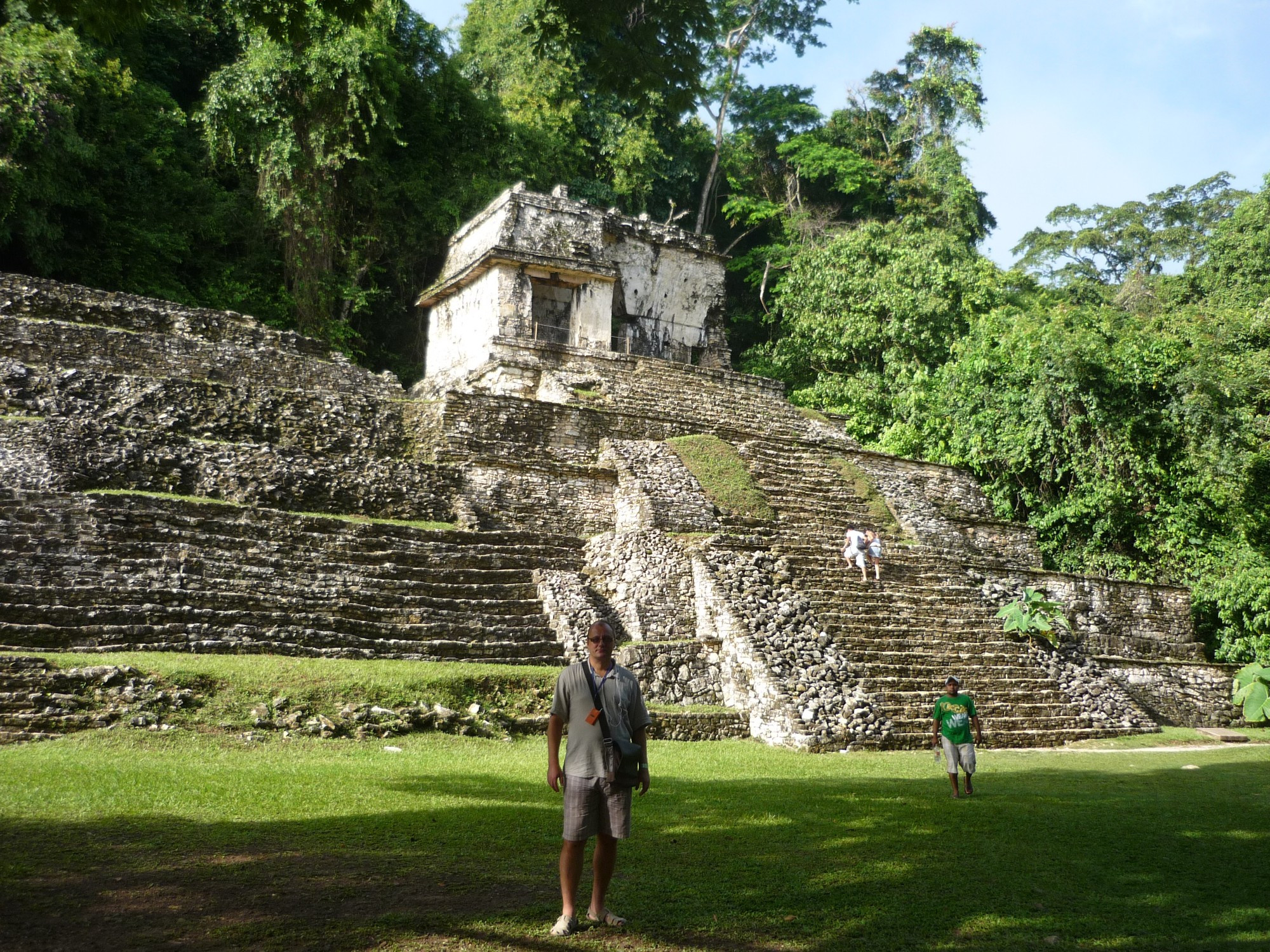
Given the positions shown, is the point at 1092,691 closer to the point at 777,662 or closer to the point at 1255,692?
the point at 1255,692

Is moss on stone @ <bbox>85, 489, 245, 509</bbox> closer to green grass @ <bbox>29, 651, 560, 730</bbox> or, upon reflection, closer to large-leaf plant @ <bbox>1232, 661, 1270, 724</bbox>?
green grass @ <bbox>29, 651, 560, 730</bbox>

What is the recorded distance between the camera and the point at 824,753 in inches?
365

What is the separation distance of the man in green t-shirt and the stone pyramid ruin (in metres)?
2.23

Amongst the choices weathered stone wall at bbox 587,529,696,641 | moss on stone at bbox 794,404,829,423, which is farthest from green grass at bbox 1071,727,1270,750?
moss on stone at bbox 794,404,829,423

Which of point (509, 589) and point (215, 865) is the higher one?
point (509, 589)

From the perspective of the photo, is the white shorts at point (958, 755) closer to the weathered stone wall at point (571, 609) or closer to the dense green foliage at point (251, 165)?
the weathered stone wall at point (571, 609)

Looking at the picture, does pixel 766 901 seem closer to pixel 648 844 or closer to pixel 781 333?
pixel 648 844

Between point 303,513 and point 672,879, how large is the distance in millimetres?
7823

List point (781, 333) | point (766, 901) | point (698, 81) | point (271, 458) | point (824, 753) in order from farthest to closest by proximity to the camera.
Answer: point (781, 333) → point (271, 458) → point (824, 753) → point (698, 81) → point (766, 901)

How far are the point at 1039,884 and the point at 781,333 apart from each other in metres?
25.3

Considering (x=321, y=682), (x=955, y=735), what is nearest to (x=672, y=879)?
(x=955, y=735)

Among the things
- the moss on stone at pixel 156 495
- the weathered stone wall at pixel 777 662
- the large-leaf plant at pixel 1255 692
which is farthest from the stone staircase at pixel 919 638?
the moss on stone at pixel 156 495

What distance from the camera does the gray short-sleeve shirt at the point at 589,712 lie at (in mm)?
4012

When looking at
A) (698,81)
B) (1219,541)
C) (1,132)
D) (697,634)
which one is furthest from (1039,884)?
(1,132)
